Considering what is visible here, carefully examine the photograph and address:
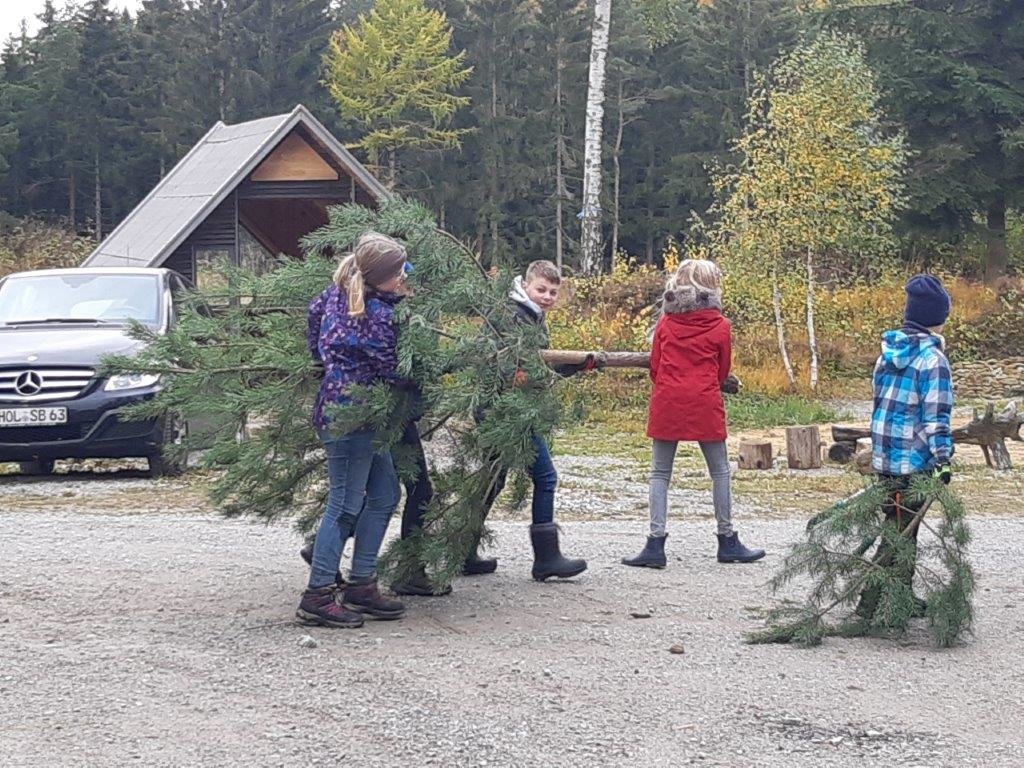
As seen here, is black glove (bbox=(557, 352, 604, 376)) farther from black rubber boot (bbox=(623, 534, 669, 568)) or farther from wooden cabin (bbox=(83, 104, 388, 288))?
wooden cabin (bbox=(83, 104, 388, 288))

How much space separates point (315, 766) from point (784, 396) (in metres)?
17.7

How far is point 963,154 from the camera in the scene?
30203 millimetres

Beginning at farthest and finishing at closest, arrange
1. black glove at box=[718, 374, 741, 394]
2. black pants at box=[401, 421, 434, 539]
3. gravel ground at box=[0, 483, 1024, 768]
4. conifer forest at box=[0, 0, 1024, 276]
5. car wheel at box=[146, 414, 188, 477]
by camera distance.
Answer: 1. conifer forest at box=[0, 0, 1024, 276]
2. car wheel at box=[146, 414, 188, 477]
3. black glove at box=[718, 374, 741, 394]
4. black pants at box=[401, 421, 434, 539]
5. gravel ground at box=[0, 483, 1024, 768]

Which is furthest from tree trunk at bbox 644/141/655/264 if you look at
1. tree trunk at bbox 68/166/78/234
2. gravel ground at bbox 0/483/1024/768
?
gravel ground at bbox 0/483/1024/768

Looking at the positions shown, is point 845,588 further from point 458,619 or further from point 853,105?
point 853,105

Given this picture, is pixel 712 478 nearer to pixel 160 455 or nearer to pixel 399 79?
pixel 160 455

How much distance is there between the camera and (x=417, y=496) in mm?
7289

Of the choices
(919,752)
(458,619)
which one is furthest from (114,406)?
(919,752)

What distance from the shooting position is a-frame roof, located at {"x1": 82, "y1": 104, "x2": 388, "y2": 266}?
19062 millimetres

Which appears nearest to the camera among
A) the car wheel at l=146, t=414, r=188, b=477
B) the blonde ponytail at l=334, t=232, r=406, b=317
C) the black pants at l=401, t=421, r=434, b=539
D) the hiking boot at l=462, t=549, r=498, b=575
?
the blonde ponytail at l=334, t=232, r=406, b=317

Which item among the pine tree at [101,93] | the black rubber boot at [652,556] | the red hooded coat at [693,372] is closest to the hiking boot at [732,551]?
the black rubber boot at [652,556]

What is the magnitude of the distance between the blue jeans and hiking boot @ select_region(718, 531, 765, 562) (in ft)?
8.16

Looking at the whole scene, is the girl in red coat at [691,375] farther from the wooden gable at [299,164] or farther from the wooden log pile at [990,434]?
the wooden gable at [299,164]

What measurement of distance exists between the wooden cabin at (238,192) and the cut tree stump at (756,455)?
22.6 ft
